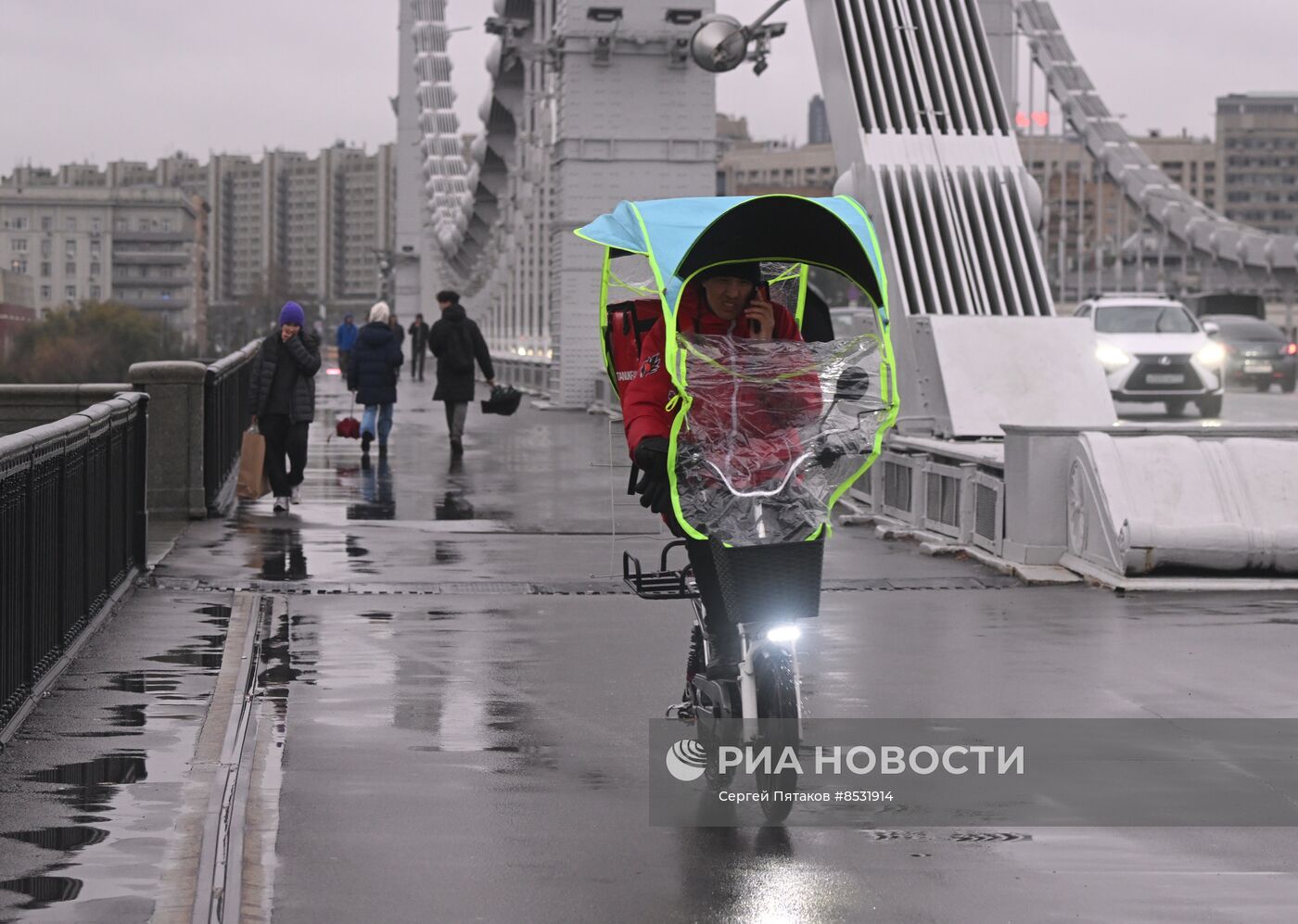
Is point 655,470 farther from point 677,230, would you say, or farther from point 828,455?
point 677,230

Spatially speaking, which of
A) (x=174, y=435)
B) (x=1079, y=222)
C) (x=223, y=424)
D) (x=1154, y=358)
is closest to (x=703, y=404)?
(x=174, y=435)

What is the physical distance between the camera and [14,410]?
18.7 m

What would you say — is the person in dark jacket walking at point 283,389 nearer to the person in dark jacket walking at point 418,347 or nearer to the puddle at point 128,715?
the puddle at point 128,715

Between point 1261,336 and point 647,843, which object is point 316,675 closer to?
point 647,843

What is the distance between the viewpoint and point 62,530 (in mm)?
9305

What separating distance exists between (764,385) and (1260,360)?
4417cm

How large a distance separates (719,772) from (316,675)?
286cm

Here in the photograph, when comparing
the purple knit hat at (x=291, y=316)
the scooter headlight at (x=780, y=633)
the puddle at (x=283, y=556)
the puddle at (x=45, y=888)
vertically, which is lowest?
the puddle at (x=283, y=556)

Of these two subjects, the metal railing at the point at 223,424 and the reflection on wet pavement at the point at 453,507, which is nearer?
the metal railing at the point at 223,424

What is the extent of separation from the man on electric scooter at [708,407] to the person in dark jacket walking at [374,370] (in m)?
16.3

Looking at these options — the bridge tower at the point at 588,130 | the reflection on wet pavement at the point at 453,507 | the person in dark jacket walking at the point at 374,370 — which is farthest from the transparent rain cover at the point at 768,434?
the bridge tower at the point at 588,130

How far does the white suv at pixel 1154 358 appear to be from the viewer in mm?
32562

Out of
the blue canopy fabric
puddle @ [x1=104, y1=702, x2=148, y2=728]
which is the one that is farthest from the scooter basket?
puddle @ [x1=104, y1=702, x2=148, y2=728]

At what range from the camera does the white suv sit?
32562 millimetres
